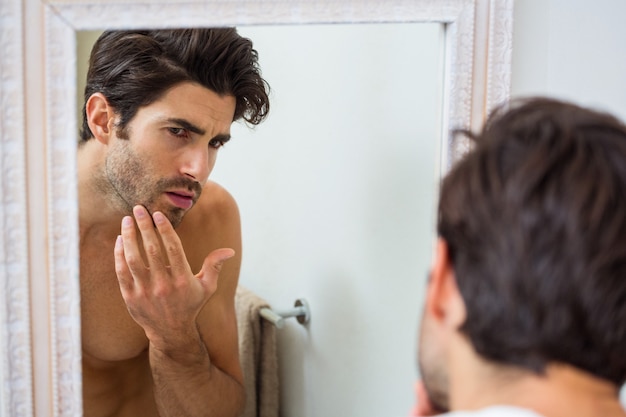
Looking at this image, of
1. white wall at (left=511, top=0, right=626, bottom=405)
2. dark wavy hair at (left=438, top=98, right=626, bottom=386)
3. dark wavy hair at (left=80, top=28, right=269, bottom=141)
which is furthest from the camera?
white wall at (left=511, top=0, right=626, bottom=405)

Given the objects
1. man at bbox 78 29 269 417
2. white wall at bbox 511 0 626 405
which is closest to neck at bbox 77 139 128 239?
man at bbox 78 29 269 417

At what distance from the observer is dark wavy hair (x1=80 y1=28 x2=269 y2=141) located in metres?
0.87

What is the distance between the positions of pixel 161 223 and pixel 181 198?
1.6 inches

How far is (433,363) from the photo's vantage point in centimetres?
66

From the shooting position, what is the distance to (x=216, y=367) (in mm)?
950

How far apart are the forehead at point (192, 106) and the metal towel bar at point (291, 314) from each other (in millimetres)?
260

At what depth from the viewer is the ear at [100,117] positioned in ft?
2.89

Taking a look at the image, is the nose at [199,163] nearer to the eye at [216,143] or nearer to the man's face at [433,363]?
the eye at [216,143]

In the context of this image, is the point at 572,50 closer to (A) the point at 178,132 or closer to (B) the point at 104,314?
(A) the point at 178,132

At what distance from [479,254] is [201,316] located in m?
0.47

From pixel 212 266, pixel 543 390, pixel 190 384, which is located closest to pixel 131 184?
pixel 212 266

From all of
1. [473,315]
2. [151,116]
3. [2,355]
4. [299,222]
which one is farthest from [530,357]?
[2,355]

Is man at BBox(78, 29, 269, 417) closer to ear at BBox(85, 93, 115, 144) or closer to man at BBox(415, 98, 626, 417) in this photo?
ear at BBox(85, 93, 115, 144)

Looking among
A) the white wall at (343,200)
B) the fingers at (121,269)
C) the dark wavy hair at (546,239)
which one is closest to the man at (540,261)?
the dark wavy hair at (546,239)
